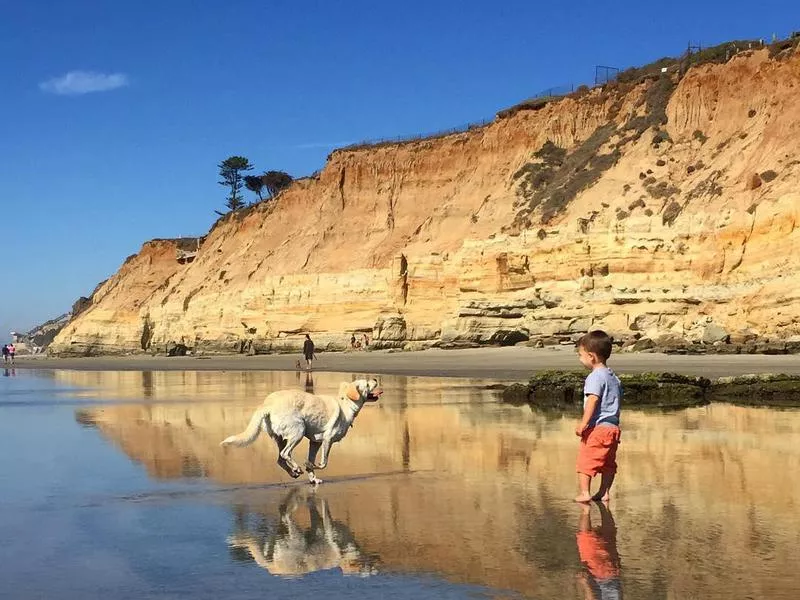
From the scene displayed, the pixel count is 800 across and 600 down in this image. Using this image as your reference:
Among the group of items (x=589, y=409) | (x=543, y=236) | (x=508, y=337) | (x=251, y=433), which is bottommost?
(x=251, y=433)

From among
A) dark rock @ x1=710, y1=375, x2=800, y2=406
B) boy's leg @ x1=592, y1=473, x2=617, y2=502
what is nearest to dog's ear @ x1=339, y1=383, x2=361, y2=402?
boy's leg @ x1=592, y1=473, x2=617, y2=502

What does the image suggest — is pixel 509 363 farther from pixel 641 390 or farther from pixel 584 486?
pixel 584 486

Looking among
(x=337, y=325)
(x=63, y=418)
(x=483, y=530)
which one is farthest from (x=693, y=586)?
(x=337, y=325)

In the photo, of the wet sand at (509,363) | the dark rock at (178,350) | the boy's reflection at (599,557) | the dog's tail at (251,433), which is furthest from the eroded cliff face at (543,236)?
the boy's reflection at (599,557)

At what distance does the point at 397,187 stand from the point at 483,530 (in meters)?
55.7

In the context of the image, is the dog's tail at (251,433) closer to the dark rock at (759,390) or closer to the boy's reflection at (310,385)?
the dark rock at (759,390)

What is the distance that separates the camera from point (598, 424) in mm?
7570

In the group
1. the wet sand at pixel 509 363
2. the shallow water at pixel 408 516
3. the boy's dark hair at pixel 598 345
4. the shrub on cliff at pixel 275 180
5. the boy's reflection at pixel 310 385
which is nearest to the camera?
the shallow water at pixel 408 516

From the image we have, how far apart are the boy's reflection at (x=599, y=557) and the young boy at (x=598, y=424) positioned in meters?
0.28

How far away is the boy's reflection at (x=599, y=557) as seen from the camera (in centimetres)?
491

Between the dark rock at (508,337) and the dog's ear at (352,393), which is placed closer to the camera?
the dog's ear at (352,393)

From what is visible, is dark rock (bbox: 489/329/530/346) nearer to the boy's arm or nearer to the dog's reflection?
the boy's arm

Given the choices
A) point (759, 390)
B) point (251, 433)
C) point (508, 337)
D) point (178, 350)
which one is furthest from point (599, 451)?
point (178, 350)

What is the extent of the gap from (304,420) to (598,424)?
9.26ft
